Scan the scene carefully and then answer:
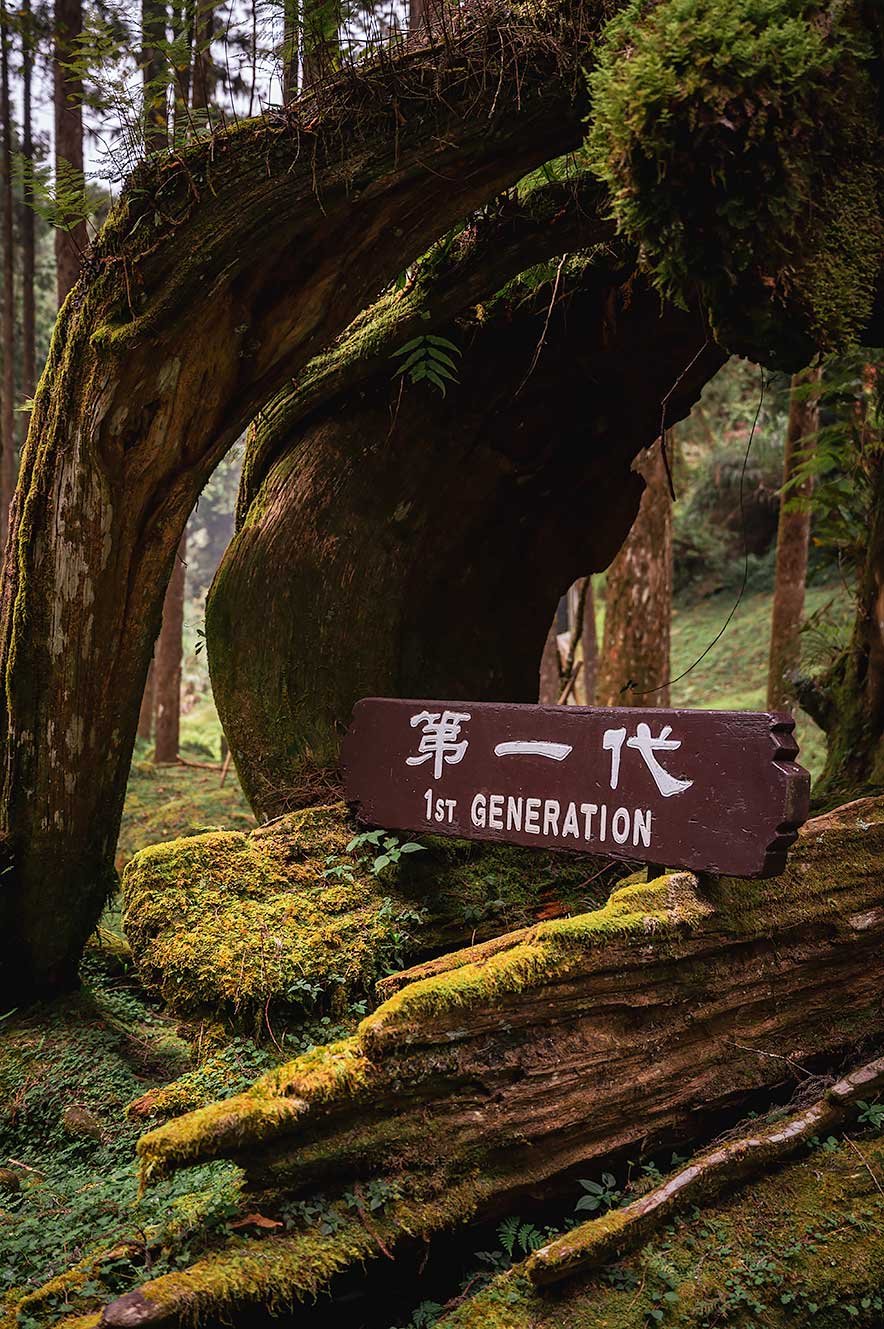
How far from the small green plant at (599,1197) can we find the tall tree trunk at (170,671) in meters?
9.87

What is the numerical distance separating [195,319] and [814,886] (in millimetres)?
3540

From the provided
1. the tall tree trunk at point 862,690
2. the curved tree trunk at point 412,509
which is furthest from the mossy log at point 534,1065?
the curved tree trunk at point 412,509

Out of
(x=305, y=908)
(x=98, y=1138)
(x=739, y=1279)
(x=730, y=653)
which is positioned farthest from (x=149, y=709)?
(x=739, y=1279)

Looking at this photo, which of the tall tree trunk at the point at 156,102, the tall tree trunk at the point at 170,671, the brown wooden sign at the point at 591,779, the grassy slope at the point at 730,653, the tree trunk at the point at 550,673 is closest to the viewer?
the brown wooden sign at the point at 591,779

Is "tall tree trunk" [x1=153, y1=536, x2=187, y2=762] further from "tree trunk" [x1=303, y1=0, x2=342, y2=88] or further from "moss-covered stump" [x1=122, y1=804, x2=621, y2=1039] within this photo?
"tree trunk" [x1=303, y1=0, x2=342, y2=88]

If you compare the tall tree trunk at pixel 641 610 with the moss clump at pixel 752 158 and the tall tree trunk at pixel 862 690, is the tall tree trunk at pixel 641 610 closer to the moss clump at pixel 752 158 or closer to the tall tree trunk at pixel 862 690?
the tall tree trunk at pixel 862 690

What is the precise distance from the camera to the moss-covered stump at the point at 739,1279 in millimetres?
2568

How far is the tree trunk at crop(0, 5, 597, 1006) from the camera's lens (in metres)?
3.58

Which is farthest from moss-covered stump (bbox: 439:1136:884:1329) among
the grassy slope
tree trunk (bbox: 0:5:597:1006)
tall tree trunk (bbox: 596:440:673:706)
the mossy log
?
the grassy slope

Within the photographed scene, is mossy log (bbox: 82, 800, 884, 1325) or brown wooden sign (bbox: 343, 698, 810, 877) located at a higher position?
brown wooden sign (bbox: 343, 698, 810, 877)

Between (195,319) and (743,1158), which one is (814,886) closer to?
(743,1158)

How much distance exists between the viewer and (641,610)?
29.1 ft

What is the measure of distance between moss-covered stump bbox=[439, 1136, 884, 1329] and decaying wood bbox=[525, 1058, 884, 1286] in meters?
0.06

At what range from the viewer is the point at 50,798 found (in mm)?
→ 4137
